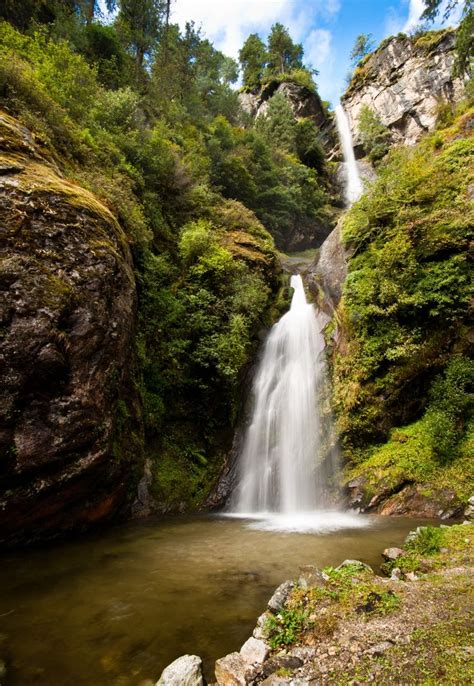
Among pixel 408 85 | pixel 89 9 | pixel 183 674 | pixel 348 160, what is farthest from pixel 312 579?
pixel 408 85

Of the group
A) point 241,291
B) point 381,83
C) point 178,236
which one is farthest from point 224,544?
point 381,83

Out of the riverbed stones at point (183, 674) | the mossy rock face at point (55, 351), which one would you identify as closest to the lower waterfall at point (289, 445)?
the mossy rock face at point (55, 351)

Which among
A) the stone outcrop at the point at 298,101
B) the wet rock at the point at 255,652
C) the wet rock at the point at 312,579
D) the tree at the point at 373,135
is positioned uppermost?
the stone outcrop at the point at 298,101

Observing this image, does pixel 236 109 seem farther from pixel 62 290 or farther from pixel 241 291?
pixel 62 290

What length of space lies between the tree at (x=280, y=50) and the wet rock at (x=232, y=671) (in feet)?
188

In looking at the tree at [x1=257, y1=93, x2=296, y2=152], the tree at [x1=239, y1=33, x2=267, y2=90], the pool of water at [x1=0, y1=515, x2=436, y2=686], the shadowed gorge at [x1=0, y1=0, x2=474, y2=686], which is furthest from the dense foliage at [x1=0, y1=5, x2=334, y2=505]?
the tree at [x1=239, y1=33, x2=267, y2=90]

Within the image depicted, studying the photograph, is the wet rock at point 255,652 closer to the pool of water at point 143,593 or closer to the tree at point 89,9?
the pool of water at point 143,593

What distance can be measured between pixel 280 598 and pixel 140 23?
3597 cm

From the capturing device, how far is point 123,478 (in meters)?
8.02

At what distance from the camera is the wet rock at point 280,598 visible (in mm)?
3626

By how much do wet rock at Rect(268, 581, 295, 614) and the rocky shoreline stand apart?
1 centimetres

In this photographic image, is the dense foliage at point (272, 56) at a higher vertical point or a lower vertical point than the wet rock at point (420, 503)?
higher

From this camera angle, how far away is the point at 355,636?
300 centimetres

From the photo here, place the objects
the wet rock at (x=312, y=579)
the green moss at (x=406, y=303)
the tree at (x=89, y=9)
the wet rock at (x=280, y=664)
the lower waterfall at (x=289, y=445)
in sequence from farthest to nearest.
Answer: the tree at (x=89, y=9) < the lower waterfall at (x=289, y=445) < the green moss at (x=406, y=303) < the wet rock at (x=312, y=579) < the wet rock at (x=280, y=664)
